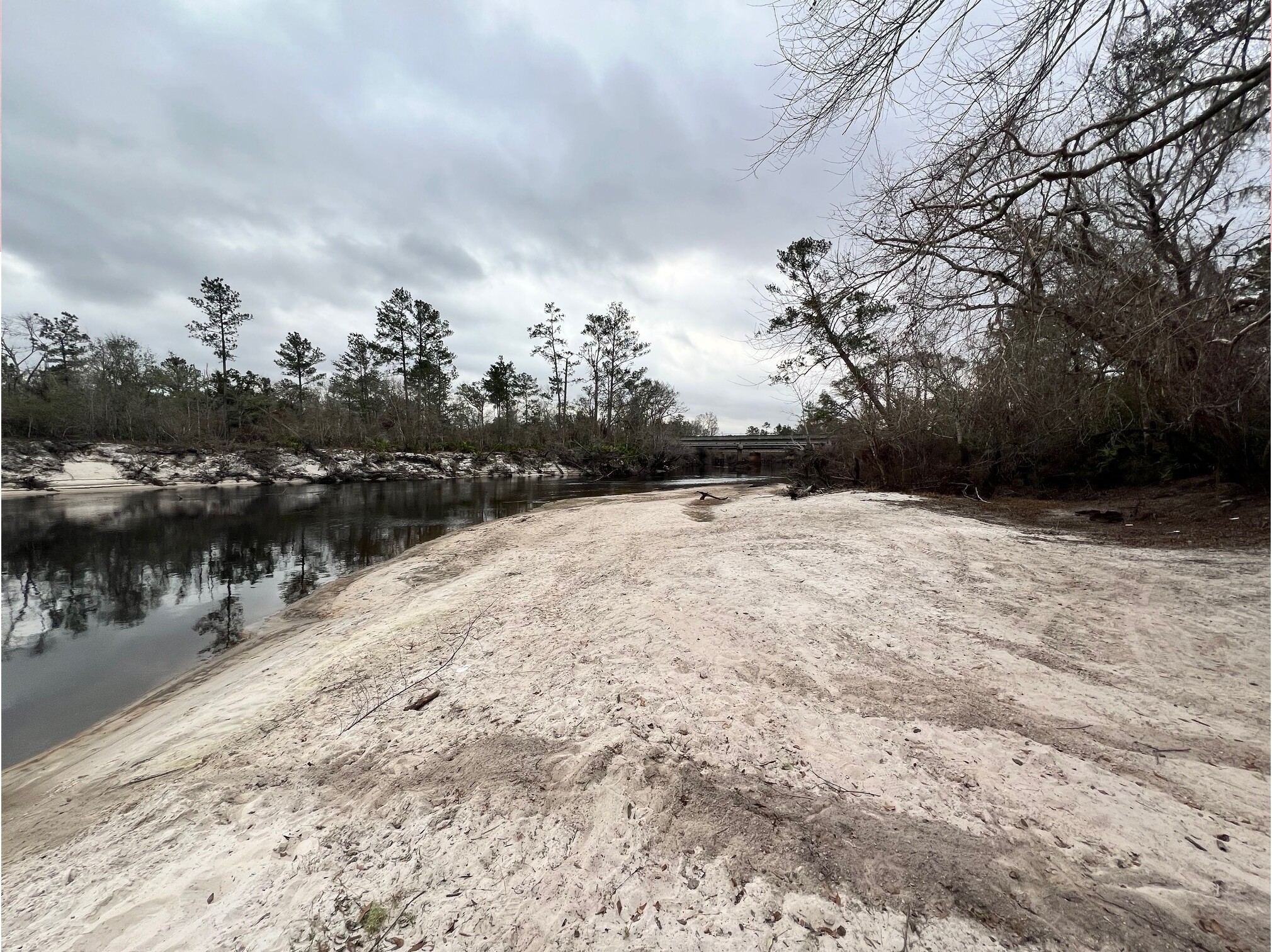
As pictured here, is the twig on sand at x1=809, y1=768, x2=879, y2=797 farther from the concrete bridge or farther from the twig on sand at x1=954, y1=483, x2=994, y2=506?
the concrete bridge

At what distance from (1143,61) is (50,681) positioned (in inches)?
445

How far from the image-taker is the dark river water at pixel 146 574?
14.9 feet

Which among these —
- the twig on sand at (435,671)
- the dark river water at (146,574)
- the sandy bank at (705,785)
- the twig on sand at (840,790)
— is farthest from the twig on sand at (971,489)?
the dark river water at (146,574)

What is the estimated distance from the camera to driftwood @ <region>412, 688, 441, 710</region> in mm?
3076

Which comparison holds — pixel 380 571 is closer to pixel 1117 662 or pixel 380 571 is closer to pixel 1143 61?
pixel 1117 662

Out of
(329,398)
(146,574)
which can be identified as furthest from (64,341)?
(146,574)

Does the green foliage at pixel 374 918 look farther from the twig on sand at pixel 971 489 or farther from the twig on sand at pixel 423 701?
the twig on sand at pixel 971 489

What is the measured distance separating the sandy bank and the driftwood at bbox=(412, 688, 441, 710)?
0.18 feet

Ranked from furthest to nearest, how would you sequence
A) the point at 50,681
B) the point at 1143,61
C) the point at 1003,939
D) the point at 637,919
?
the point at 50,681
the point at 1143,61
the point at 637,919
the point at 1003,939

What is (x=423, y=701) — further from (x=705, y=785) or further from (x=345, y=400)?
(x=345, y=400)

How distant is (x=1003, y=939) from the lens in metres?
1.39

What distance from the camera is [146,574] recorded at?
8352mm

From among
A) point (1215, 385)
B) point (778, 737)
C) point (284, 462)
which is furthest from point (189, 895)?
point (284, 462)

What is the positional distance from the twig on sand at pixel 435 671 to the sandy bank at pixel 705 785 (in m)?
0.07
